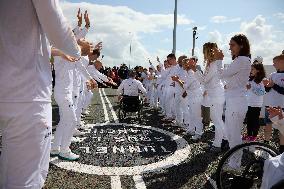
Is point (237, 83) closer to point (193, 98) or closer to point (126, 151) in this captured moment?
point (126, 151)

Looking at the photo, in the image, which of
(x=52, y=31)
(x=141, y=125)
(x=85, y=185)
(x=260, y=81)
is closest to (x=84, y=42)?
(x=52, y=31)

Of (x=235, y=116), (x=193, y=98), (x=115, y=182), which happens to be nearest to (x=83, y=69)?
(x=193, y=98)

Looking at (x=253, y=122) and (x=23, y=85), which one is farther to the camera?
(x=253, y=122)

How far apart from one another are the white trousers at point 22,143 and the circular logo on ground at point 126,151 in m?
3.68

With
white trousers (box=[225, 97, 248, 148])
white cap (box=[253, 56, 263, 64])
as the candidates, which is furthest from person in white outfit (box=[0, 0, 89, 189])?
white cap (box=[253, 56, 263, 64])

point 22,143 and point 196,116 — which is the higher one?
point 22,143

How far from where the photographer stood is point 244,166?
4242 millimetres

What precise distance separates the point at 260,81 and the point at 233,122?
3.10 m

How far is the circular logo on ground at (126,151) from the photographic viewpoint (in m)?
6.29

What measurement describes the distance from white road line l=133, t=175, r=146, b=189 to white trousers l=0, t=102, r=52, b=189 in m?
3.12

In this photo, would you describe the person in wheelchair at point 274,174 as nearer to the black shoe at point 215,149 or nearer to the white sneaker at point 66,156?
the white sneaker at point 66,156

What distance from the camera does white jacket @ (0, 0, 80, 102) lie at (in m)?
A: 2.26

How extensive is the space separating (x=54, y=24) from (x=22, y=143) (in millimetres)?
789

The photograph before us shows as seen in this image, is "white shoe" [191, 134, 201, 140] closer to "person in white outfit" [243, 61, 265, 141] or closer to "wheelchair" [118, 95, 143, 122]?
"person in white outfit" [243, 61, 265, 141]
